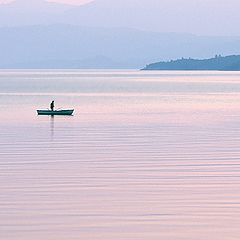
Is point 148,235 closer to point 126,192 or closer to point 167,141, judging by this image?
point 126,192

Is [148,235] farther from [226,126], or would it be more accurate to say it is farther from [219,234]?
[226,126]

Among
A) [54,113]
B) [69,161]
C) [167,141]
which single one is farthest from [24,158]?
[54,113]

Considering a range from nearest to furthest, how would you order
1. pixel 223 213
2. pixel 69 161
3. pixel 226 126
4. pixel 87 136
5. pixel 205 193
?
pixel 223 213 → pixel 205 193 → pixel 69 161 → pixel 87 136 → pixel 226 126

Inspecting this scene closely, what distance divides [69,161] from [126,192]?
33.1 ft

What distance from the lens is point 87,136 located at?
55.1 m

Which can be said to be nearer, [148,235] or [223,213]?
[148,235]

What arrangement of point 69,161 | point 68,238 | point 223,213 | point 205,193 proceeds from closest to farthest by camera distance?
1. point 68,238
2. point 223,213
3. point 205,193
4. point 69,161

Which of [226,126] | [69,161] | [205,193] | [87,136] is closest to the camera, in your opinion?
[205,193]

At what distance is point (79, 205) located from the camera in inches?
1073

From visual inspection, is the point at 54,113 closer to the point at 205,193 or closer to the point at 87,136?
the point at 87,136

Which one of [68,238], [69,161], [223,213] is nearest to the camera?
[68,238]

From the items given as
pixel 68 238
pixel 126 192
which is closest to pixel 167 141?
pixel 126 192

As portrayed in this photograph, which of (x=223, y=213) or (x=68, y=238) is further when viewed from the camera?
(x=223, y=213)

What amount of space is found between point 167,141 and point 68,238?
27.9 meters
